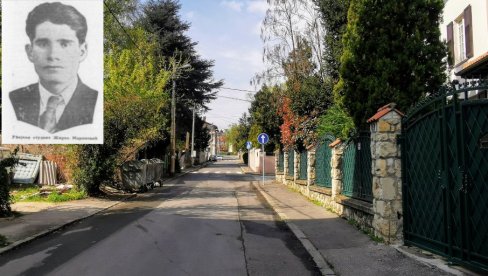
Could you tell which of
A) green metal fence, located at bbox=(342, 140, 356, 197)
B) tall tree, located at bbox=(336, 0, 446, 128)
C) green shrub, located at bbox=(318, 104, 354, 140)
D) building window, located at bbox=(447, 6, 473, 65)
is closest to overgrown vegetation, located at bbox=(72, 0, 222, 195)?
green shrub, located at bbox=(318, 104, 354, 140)

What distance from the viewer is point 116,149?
1881 centimetres

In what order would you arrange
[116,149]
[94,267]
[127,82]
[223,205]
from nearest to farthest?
[94,267] < [223,205] < [116,149] < [127,82]

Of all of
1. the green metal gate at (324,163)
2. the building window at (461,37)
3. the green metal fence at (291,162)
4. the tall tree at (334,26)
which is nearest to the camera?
the building window at (461,37)

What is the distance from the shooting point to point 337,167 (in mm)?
13500

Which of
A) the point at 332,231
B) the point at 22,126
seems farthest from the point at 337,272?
the point at 22,126

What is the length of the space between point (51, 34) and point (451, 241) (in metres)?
8.06

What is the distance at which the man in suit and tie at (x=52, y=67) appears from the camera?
9195mm

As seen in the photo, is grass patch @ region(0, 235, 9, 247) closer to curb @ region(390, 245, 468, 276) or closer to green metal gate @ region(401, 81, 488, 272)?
curb @ region(390, 245, 468, 276)

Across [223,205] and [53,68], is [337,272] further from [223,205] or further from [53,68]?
[223,205]

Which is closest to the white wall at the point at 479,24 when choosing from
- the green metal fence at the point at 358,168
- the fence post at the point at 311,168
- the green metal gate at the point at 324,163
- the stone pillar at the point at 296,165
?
the green metal fence at the point at 358,168

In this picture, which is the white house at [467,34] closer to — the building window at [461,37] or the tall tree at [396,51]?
the building window at [461,37]

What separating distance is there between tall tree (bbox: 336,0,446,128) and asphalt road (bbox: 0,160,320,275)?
4004mm

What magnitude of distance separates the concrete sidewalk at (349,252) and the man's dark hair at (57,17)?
6.24 metres

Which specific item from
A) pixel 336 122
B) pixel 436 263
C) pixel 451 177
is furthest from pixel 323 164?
pixel 451 177
